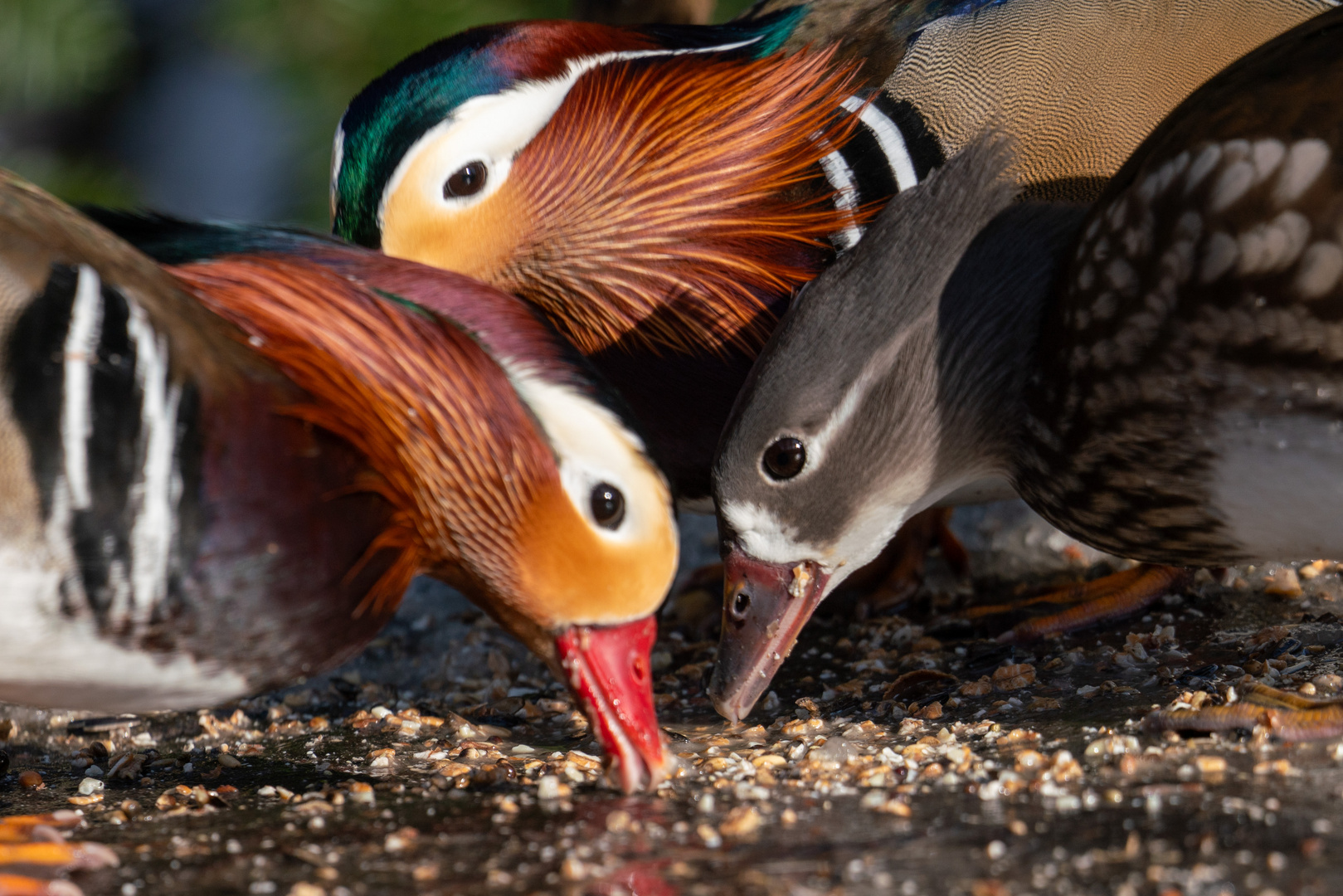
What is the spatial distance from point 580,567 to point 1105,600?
122cm

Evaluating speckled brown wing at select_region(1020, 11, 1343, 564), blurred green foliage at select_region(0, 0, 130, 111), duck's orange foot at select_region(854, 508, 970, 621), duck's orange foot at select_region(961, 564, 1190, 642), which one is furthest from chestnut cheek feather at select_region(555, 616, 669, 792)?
blurred green foliage at select_region(0, 0, 130, 111)

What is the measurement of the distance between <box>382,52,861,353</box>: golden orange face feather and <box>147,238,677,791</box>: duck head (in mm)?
484

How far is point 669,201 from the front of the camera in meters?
2.47

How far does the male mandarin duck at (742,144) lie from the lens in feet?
7.91

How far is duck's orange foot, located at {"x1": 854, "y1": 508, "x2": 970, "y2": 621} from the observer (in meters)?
3.00

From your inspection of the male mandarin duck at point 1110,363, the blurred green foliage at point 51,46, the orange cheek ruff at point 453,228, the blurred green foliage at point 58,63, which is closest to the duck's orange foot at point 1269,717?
the male mandarin duck at point 1110,363

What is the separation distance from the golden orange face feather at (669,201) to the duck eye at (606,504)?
25.2 inches

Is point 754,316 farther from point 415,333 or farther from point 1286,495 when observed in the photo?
point 1286,495

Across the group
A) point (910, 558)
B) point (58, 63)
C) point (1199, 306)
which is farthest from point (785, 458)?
point (58, 63)

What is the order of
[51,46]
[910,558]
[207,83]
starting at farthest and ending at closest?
[207,83]
[51,46]
[910,558]

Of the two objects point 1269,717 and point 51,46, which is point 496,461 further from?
point 51,46

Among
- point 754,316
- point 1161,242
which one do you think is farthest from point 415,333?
point 1161,242

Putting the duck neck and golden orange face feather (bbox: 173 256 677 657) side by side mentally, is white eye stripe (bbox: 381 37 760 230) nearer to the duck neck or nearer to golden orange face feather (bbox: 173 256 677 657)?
golden orange face feather (bbox: 173 256 677 657)

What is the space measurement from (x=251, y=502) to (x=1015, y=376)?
1.25 meters
